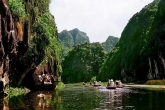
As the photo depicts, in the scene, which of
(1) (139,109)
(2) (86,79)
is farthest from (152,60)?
(2) (86,79)

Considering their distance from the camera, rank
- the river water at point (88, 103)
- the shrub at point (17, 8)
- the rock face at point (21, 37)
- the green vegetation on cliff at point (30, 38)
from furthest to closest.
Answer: the green vegetation on cliff at point (30, 38)
the shrub at point (17, 8)
the rock face at point (21, 37)
the river water at point (88, 103)

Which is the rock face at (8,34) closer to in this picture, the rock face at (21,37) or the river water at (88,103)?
the rock face at (21,37)

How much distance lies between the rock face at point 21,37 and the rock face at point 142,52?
38593 millimetres

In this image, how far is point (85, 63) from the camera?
182625 mm

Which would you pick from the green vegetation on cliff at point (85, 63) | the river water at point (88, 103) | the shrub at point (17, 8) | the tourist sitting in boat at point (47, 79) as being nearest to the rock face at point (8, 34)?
the shrub at point (17, 8)

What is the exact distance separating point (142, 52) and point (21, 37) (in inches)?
3027

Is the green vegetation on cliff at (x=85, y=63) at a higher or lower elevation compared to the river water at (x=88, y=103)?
higher

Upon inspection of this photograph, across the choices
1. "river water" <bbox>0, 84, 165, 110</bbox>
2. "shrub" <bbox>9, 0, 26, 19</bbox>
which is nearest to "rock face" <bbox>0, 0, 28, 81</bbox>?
"shrub" <bbox>9, 0, 26, 19</bbox>

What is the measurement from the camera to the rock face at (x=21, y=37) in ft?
103

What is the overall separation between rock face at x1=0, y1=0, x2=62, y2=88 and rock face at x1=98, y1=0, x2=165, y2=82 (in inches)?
1519

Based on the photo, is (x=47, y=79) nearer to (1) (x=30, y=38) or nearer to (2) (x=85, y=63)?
(1) (x=30, y=38)

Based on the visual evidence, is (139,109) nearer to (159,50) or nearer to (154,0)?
(159,50)

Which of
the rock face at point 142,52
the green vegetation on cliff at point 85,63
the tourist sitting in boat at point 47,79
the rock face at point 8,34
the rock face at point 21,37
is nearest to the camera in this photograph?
the rock face at point 8,34

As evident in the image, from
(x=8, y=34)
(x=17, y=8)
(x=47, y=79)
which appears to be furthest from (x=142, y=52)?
(x=8, y=34)
